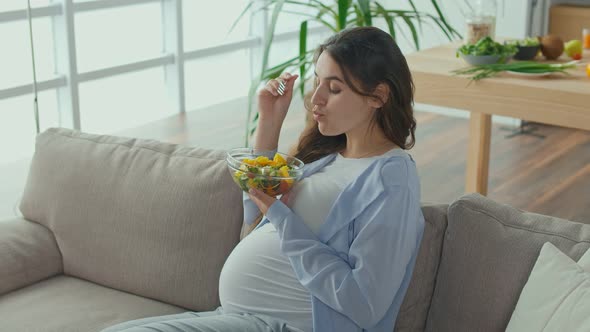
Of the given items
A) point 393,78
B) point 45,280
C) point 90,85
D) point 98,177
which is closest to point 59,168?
point 98,177

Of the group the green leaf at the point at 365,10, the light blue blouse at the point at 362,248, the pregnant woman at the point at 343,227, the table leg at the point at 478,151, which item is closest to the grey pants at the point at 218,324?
the pregnant woman at the point at 343,227

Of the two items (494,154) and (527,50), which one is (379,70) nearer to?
(527,50)

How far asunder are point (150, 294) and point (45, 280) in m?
0.37

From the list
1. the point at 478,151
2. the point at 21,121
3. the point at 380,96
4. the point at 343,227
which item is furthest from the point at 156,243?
the point at 21,121

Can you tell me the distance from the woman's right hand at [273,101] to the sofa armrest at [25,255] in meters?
0.82

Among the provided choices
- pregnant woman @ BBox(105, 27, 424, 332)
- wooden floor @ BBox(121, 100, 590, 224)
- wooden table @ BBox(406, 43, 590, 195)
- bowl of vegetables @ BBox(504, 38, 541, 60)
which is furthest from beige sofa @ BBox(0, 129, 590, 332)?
wooden floor @ BBox(121, 100, 590, 224)

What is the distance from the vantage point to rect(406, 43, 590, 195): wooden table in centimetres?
351

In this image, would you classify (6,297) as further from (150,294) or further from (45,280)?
(150,294)

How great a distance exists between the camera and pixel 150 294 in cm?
250

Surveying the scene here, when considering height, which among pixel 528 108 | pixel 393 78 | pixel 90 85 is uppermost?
pixel 393 78

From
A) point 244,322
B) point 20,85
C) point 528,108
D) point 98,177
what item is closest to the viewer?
point 244,322

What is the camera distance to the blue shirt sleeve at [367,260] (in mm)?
1901

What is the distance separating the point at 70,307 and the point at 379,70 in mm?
1086

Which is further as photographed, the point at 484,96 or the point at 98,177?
the point at 484,96
